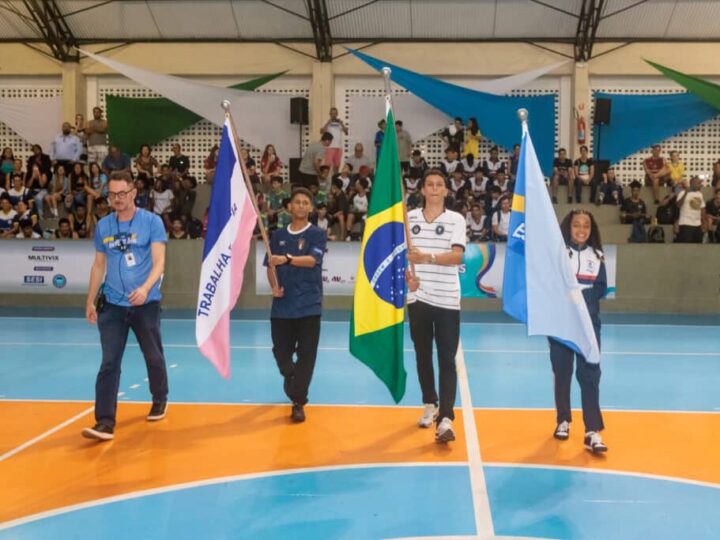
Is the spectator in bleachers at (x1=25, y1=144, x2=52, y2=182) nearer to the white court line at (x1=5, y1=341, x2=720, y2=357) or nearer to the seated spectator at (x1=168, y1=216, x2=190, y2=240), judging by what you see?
the seated spectator at (x1=168, y1=216, x2=190, y2=240)

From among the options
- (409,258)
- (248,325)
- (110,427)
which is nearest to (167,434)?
(110,427)

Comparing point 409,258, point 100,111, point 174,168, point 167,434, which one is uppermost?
point 100,111

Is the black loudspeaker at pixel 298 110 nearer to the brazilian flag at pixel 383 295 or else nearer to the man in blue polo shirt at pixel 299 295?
the man in blue polo shirt at pixel 299 295

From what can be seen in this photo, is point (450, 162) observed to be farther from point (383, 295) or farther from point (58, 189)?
point (383, 295)

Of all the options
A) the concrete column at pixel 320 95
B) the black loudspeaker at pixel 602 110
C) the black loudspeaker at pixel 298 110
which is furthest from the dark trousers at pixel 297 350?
the black loudspeaker at pixel 602 110

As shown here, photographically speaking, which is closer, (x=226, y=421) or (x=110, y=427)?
(x=110, y=427)

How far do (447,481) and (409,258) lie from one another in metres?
1.78

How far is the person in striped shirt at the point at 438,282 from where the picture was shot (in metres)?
6.27

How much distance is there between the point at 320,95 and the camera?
2141 cm

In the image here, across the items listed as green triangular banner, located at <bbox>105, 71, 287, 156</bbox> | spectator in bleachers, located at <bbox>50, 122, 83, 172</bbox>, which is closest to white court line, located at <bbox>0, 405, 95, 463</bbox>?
spectator in bleachers, located at <bbox>50, 122, 83, 172</bbox>

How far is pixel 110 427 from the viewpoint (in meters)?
6.32

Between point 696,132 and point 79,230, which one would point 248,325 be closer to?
point 79,230

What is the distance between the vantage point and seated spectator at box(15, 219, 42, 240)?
16750mm

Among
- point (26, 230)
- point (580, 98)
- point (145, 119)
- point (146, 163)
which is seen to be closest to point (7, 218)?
point (26, 230)
